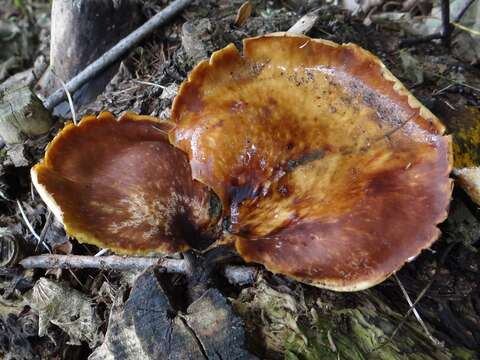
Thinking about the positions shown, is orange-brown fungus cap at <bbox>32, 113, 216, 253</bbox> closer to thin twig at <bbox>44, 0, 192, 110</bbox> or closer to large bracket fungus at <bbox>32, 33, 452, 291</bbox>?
large bracket fungus at <bbox>32, 33, 452, 291</bbox>

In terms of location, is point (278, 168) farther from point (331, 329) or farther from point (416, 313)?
point (416, 313)

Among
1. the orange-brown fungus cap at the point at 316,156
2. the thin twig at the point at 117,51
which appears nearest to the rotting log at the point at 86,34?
the thin twig at the point at 117,51

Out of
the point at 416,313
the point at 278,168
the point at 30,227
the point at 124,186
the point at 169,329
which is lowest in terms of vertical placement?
the point at 416,313

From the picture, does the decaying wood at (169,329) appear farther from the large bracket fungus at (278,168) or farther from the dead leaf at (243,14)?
the dead leaf at (243,14)

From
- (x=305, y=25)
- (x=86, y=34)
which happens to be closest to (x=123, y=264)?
(x=305, y=25)

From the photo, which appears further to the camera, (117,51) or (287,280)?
(117,51)

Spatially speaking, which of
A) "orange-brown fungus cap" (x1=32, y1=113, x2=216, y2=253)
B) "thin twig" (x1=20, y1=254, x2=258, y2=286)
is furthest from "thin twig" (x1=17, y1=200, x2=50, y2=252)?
"orange-brown fungus cap" (x1=32, y1=113, x2=216, y2=253)
